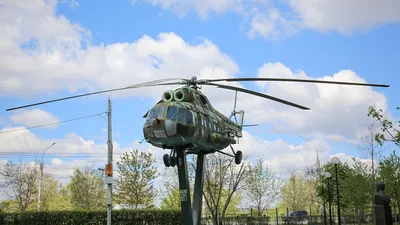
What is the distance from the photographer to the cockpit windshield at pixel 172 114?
15601 millimetres

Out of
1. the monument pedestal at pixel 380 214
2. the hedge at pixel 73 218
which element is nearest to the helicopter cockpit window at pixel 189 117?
the monument pedestal at pixel 380 214

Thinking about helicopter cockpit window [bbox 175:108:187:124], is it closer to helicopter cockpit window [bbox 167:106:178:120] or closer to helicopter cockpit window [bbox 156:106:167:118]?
helicopter cockpit window [bbox 167:106:178:120]

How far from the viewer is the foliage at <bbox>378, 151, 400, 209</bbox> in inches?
1230

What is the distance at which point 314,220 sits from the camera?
1745 inches

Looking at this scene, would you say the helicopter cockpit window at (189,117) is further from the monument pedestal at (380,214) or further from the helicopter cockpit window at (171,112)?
the monument pedestal at (380,214)

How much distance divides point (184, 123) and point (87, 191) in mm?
34649

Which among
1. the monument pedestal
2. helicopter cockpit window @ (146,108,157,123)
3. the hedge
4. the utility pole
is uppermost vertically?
helicopter cockpit window @ (146,108,157,123)

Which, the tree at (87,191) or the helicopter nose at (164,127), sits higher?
the helicopter nose at (164,127)

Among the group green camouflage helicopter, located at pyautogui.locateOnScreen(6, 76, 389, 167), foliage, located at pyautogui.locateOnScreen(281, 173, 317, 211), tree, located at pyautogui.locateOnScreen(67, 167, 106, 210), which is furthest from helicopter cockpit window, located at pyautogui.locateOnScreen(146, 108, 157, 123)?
foliage, located at pyautogui.locateOnScreen(281, 173, 317, 211)

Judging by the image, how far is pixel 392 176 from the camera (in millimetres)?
31734

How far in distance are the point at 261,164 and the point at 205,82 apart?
3364 cm

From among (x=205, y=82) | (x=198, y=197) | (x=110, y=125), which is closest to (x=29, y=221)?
(x=110, y=125)

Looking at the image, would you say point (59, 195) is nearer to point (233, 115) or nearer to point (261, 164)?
point (261, 164)

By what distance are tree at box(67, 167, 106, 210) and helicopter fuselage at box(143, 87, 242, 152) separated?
31.8m
